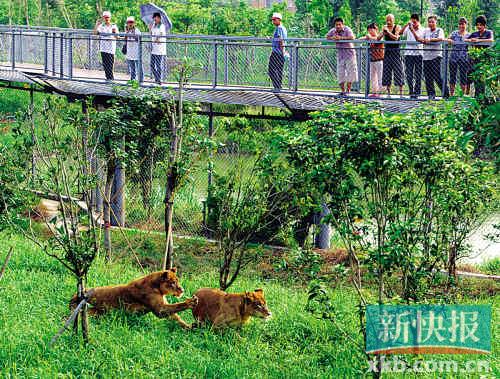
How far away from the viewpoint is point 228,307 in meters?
10.1

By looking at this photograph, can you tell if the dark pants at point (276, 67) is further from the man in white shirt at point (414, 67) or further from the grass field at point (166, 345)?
the grass field at point (166, 345)

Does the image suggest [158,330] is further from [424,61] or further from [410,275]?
[424,61]

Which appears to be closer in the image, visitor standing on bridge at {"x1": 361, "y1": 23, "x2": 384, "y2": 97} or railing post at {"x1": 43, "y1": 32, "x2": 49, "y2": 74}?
visitor standing on bridge at {"x1": 361, "y1": 23, "x2": 384, "y2": 97}

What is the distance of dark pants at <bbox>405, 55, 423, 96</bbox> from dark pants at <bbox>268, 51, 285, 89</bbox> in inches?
92.9

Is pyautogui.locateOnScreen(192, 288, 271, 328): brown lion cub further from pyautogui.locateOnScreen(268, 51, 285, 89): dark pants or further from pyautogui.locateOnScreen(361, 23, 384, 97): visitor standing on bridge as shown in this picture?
pyautogui.locateOnScreen(268, 51, 285, 89): dark pants

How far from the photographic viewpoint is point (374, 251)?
8734 mm

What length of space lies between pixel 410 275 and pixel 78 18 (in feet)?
110

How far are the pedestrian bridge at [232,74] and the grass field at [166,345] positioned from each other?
3.95m

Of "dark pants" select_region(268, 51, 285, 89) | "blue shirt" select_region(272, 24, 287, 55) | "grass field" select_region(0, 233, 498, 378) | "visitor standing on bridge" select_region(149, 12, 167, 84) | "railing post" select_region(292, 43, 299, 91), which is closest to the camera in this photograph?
"grass field" select_region(0, 233, 498, 378)

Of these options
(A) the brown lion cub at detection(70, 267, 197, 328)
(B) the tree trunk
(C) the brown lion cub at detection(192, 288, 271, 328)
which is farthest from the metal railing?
(C) the brown lion cub at detection(192, 288, 271, 328)

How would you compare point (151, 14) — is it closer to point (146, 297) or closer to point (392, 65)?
point (392, 65)

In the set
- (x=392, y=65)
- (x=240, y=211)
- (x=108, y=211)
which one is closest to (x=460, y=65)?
(x=392, y=65)

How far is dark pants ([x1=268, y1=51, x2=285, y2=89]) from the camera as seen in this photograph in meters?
16.4

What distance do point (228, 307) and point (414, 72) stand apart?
6.72 metres
